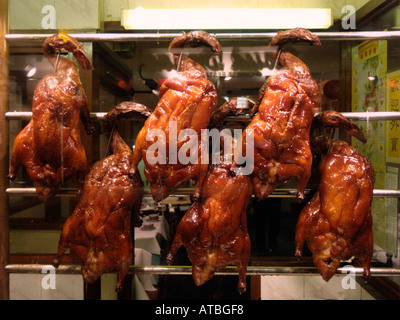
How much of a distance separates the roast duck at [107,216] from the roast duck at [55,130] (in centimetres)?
14

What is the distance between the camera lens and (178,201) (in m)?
2.24

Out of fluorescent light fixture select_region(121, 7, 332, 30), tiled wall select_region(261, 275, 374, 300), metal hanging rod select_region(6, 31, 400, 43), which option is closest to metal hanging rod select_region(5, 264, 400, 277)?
tiled wall select_region(261, 275, 374, 300)

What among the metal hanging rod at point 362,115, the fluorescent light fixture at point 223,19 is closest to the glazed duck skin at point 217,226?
the metal hanging rod at point 362,115

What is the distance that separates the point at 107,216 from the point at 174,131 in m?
0.59

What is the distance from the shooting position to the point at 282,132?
59.1 inches

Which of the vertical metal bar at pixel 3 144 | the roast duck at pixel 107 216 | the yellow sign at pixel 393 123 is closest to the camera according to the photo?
the roast duck at pixel 107 216

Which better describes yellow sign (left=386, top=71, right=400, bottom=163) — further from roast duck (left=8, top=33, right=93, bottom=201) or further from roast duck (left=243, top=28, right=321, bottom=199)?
roast duck (left=8, top=33, right=93, bottom=201)

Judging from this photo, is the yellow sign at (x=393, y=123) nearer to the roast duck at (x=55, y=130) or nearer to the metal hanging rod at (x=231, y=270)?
the metal hanging rod at (x=231, y=270)

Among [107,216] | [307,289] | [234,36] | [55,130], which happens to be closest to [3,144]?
[55,130]

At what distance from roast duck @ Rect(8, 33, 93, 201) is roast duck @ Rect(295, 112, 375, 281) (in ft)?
4.25

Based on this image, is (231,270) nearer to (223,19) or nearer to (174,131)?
(174,131)

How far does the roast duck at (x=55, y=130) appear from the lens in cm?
159

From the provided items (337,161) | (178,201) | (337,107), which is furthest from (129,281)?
(337,107)

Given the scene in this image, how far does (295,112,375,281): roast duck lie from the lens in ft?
5.17
